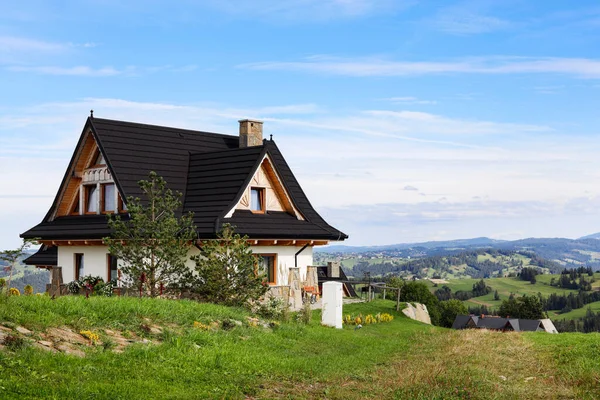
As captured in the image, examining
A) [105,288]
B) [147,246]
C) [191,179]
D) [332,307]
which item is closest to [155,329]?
[147,246]

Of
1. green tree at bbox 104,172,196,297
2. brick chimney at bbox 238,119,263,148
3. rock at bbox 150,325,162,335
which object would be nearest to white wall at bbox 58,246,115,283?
green tree at bbox 104,172,196,297

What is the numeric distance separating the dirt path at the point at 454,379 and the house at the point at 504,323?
9043 centimetres

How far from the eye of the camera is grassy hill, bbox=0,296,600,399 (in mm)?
10938

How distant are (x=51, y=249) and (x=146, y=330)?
23837mm

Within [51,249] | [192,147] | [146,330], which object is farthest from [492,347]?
[51,249]

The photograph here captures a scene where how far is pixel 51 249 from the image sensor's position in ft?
119

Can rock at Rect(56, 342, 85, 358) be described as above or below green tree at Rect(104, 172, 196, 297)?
below

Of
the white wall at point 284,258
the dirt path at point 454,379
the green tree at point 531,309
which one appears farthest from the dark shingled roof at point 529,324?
the dirt path at point 454,379

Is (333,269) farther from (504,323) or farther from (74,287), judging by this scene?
(504,323)

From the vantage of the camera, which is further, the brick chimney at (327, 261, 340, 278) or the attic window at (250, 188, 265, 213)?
the brick chimney at (327, 261, 340, 278)

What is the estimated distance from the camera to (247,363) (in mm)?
13359

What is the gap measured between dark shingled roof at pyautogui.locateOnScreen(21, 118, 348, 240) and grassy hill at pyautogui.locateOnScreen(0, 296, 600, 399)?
8.64 meters

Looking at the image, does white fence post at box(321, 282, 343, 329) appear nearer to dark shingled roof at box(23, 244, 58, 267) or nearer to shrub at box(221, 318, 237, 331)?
shrub at box(221, 318, 237, 331)

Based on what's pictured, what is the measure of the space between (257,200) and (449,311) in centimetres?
10584
